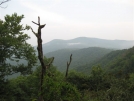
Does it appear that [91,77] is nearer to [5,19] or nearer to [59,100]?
[5,19]

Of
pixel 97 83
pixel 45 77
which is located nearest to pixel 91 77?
pixel 97 83

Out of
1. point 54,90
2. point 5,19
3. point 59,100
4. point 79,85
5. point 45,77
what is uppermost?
point 5,19

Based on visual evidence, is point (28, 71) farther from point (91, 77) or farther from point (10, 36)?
point (91, 77)

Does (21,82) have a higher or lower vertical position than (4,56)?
lower

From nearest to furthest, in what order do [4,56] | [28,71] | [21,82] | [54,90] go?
[54,90]
[4,56]
[28,71]
[21,82]

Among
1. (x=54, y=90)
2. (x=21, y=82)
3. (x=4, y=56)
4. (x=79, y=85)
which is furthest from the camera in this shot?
(x=79, y=85)

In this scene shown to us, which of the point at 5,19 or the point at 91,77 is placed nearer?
the point at 5,19

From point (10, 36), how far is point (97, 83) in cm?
2177

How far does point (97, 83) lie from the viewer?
112ft

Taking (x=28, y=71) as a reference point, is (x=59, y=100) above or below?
above

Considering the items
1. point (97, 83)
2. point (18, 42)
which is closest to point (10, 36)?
point (18, 42)

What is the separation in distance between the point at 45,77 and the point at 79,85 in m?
29.9

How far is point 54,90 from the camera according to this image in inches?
163

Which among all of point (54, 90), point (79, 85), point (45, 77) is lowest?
point (79, 85)
